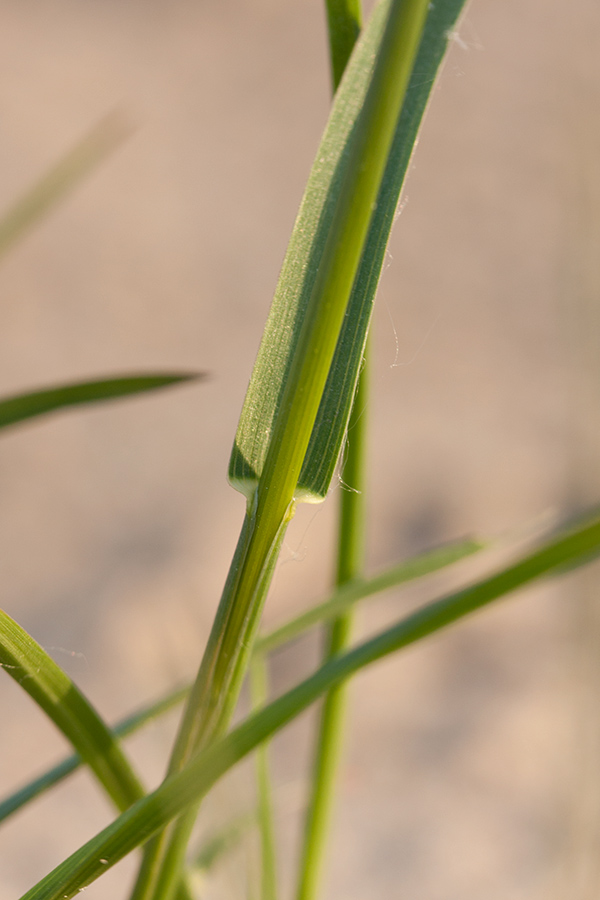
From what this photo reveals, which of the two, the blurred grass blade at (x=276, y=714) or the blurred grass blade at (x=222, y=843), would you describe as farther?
the blurred grass blade at (x=222, y=843)

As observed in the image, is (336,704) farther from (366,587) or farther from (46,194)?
(46,194)

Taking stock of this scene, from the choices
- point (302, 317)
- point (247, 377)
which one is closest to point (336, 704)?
point (302, 317)

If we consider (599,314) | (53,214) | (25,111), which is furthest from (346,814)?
(25,111)

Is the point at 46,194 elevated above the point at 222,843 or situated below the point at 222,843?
above

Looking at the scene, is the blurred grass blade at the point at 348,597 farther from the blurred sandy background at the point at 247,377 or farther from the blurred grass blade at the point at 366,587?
the blurred sandy background at the point at 247,377

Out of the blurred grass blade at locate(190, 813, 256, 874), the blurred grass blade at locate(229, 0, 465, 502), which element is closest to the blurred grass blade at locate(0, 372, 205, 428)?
the blurred grass blade at locate(229, 0, 465, 502)

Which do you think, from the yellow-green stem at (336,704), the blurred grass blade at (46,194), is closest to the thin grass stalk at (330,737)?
the yellow-green stem at (336,704)
